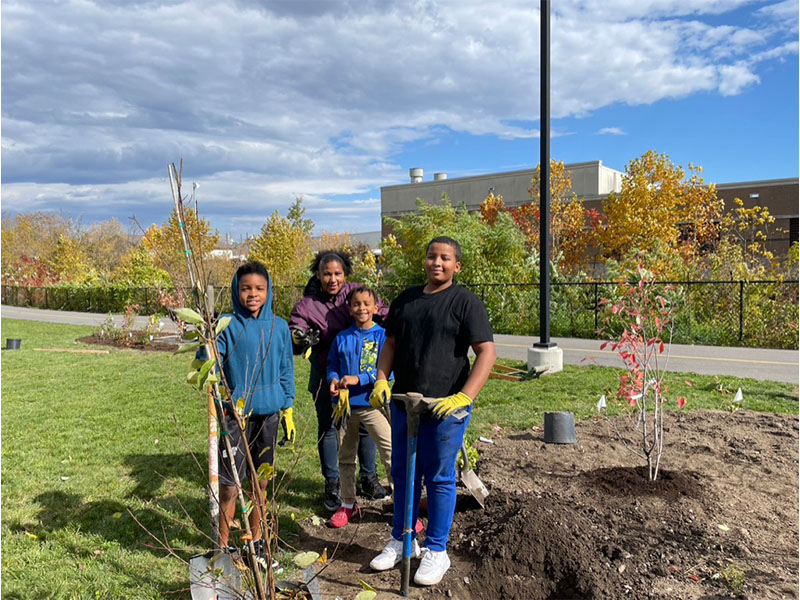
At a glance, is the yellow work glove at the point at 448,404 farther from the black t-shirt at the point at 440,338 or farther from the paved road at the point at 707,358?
the paved road at the point at 707,358

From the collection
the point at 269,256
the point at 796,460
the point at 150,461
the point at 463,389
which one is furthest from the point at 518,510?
the point at 269,256

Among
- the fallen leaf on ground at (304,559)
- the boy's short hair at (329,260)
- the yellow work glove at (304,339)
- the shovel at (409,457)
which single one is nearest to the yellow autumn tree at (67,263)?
the boy's short hair at (329,260)

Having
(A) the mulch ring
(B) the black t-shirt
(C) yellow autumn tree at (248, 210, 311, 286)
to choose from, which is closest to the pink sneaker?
(B) the black t-shirt

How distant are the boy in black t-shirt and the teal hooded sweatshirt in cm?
60

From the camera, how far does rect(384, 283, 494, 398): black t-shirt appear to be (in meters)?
3.02

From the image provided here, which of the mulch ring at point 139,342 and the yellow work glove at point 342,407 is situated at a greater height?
the yellow work glove at point 342,407

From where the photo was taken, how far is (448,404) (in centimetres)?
284

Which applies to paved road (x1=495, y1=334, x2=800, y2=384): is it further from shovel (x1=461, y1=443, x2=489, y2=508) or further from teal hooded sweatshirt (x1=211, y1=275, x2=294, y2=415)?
teal hooded sweatshirt (x1=211, y1=275, x2=294, y2=415)

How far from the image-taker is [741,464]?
4531 millimetres

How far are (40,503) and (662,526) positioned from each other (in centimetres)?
422

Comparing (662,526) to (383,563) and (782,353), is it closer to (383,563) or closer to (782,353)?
(383,563)

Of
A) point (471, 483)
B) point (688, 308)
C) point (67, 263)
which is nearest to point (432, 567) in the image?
point (471, 483)

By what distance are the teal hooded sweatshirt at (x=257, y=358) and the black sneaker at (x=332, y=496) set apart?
2.83 ft

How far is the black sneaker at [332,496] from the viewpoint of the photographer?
12.9ft
